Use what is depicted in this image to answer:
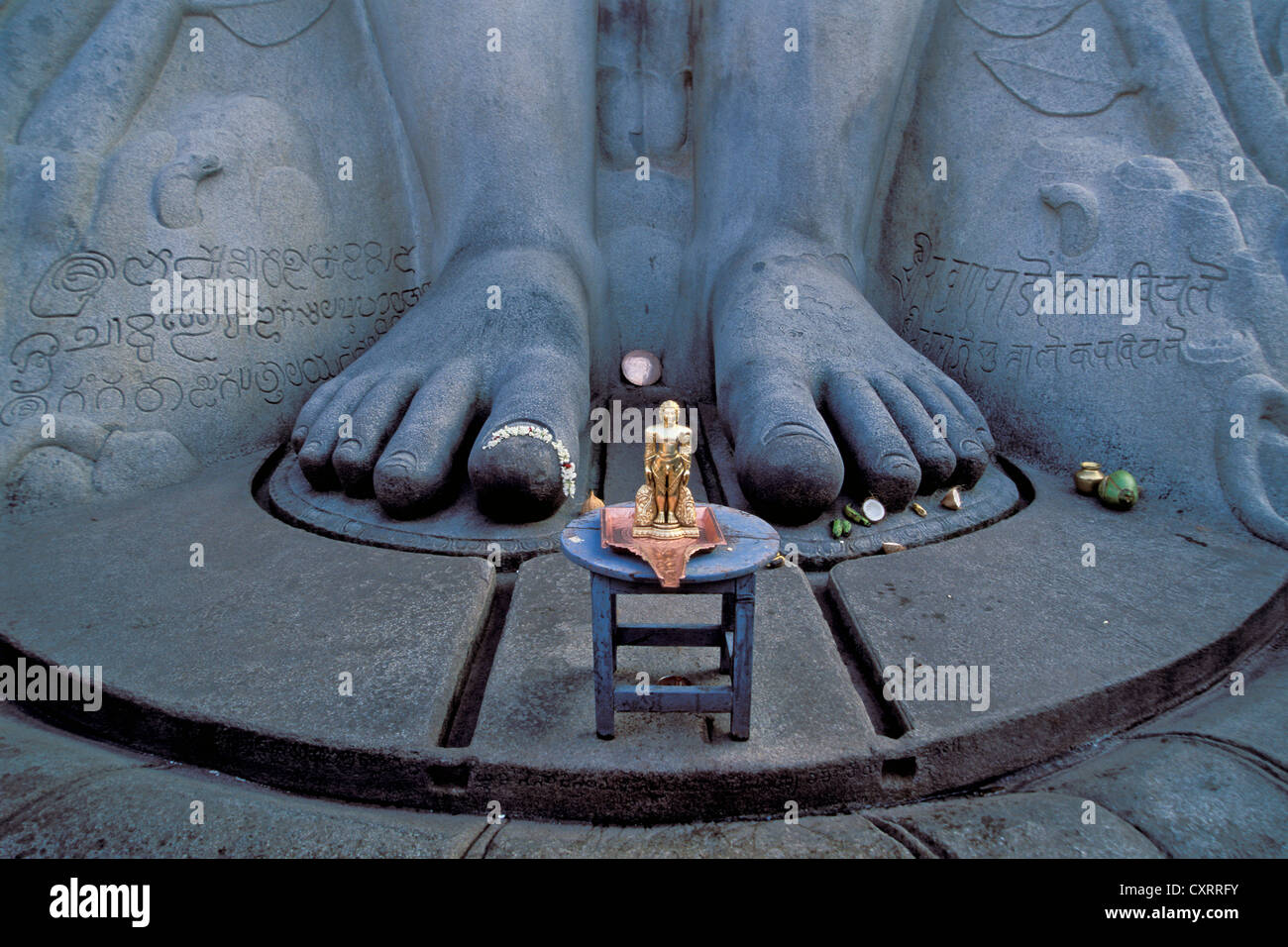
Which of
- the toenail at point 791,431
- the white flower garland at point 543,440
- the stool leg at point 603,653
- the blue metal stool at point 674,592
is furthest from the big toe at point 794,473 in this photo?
the stool leg at point 603,653

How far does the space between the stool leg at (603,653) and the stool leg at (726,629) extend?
0.60ft

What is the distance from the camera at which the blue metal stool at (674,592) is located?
41.0 inches

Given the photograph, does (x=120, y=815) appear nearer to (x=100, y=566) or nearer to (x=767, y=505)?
(x=100, y=566)

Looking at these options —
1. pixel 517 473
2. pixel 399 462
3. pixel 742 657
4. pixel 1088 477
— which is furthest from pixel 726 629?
pixel 1088 477

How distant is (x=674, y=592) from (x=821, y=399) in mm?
977

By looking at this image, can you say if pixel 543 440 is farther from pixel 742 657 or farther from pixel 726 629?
pixel 742 657

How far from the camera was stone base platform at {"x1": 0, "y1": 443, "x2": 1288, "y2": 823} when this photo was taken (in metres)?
1.12

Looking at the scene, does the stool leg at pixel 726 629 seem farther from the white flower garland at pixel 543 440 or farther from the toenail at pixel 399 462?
the toenail at pixel 399 462

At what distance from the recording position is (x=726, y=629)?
1.22 metres

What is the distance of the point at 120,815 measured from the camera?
1023 mm

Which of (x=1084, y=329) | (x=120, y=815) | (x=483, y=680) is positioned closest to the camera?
(x=120, y=815)

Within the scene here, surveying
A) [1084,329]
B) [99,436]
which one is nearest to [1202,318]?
[1084,329]

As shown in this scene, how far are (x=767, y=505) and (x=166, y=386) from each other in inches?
62.7

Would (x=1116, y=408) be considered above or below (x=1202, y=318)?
below
